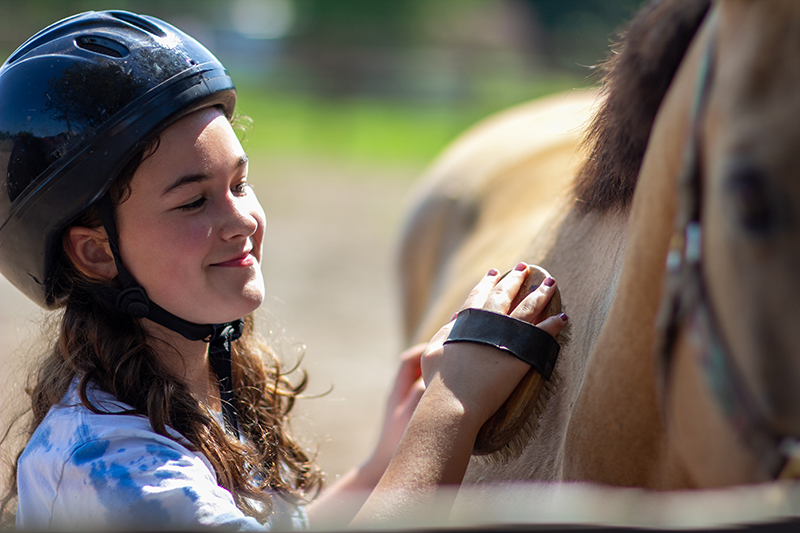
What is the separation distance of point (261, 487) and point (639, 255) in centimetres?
77

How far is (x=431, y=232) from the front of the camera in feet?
9.72

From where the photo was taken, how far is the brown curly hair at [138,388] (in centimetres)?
112

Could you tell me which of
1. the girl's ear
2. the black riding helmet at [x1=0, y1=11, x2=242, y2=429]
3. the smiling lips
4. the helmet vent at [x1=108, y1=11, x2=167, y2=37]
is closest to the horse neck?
the smiling lips

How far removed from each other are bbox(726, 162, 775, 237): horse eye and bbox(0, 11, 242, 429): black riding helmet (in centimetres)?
90

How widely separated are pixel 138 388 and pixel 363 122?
598 inches

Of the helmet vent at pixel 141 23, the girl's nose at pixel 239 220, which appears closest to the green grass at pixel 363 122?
the helmet vent at pixel 141 23

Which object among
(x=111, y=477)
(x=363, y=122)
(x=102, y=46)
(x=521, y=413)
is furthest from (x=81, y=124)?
(x=363, y=122)

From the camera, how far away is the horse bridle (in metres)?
0.61

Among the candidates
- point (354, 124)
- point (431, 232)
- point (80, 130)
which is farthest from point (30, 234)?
point (354, 124)

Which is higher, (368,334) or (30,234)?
(30,234)

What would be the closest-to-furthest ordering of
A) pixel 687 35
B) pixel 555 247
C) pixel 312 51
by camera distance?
pixel 687 35 < pixel 555 247 < pixel 312 51

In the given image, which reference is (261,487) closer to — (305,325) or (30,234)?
(30,234)

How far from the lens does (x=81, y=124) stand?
116 cm

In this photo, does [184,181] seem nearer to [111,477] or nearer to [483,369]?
[111,477]
